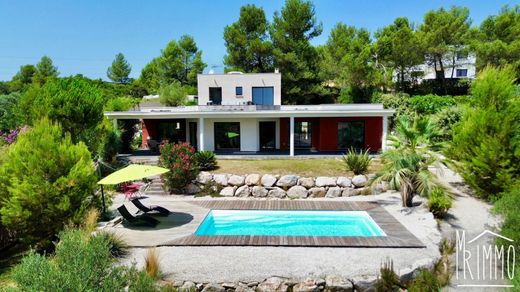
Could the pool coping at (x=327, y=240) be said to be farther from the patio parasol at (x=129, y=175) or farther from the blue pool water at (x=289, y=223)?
the patio parasol at (x=129, y=175)

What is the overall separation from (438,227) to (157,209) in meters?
10.2

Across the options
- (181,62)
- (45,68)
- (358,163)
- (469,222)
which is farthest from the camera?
(45,68)

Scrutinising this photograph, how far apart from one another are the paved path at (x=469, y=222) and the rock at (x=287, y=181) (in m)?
6.53

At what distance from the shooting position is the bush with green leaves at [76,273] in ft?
13.7

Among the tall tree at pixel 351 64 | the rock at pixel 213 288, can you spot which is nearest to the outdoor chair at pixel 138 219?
the rock at pixel 213 288

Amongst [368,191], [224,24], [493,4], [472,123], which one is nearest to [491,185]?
[472,123]

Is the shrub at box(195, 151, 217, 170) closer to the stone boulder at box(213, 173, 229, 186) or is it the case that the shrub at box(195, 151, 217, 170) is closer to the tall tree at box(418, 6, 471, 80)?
the stone boulder at box(213, 173, 229, 186)

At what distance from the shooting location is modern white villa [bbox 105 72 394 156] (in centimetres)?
2041

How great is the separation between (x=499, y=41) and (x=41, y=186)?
36.7 meters

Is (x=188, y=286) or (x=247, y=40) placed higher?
(x=247, y=40)

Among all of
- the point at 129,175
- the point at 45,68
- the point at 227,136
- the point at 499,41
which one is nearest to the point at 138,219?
the point at 129,175

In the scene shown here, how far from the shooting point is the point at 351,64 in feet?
110

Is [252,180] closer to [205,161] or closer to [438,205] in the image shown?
[205,161]

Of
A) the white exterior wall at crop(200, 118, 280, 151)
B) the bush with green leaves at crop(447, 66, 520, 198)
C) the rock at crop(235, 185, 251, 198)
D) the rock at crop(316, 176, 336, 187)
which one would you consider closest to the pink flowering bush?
the rock at crop(235, 185, 251, 198)
